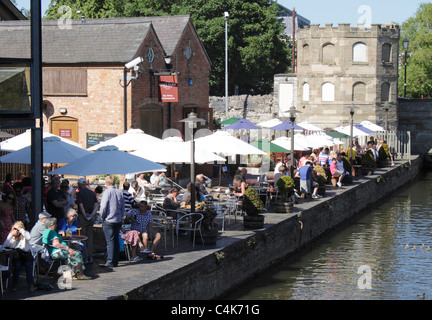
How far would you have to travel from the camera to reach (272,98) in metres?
55.7

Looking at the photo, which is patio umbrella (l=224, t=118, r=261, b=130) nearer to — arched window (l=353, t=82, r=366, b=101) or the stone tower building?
the stone tower building

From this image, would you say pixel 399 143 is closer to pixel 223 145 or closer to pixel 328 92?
pixel 328 92

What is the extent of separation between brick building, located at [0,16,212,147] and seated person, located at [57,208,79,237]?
12.9 m

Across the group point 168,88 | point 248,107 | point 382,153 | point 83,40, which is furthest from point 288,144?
point 248,107

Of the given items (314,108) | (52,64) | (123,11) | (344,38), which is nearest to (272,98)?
(314,108)

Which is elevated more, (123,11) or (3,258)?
(123,11)

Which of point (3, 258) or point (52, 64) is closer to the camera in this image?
point (3, 258)

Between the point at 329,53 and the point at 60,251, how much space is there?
4273cm

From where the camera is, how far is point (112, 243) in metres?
13.7

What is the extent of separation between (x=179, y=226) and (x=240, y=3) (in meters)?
44.8

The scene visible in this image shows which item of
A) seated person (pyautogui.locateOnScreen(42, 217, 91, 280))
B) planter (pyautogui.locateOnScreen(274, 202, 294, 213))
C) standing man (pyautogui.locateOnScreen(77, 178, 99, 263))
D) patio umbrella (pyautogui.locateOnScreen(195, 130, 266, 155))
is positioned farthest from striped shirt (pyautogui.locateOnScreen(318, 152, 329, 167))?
seated person (pyautogui.locateOnScreen(42, 217, 91, 280))
